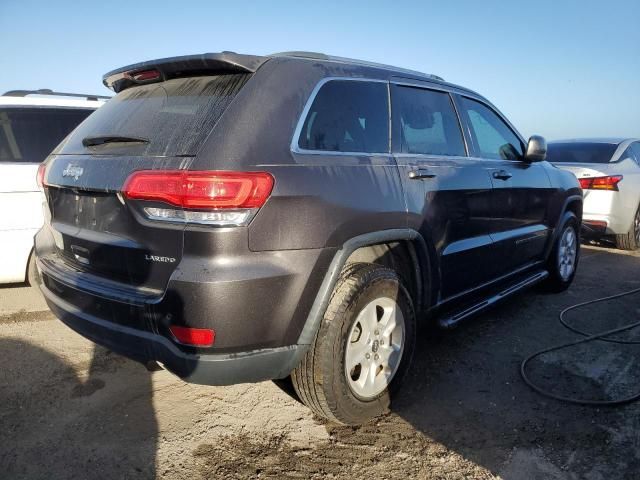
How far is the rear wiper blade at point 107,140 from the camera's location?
2.37m

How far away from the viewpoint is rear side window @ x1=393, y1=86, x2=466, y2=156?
9.88ft

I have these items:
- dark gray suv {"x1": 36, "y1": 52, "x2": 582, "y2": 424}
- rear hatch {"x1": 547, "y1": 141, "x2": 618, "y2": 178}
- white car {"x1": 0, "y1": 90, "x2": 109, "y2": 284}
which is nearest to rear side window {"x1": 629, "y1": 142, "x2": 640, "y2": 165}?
rear hatch {"x1": 547, "y1": 141, "x2": 618, "y2": 178}

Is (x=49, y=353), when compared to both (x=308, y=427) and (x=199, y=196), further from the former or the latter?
(x=199, y=196)

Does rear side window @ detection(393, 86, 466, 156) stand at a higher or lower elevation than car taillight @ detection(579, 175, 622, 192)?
higher

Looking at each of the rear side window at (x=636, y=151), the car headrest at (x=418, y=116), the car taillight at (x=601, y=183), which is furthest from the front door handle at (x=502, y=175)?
the rear side window at (x=636, y=151)

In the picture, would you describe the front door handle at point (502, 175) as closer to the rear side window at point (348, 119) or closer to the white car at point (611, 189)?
the rear side window at point (348, 119)

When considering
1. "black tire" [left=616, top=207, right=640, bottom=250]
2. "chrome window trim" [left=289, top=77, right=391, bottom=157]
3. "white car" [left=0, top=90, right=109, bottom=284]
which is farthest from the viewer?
"black tire" [left=616, top=207, right=640, bottom=250]

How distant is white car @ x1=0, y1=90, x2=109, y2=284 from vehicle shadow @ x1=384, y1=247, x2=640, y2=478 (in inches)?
124

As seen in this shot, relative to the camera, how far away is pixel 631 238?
7.00 m

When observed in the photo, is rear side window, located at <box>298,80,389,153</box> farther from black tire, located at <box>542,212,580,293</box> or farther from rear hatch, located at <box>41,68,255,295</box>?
black tire, located at <box>542,212,580,293</box>

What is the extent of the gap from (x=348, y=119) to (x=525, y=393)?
1.95 metres

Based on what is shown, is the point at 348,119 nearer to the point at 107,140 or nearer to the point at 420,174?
the point at 420,174

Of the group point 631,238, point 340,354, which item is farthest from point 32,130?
point 631,238

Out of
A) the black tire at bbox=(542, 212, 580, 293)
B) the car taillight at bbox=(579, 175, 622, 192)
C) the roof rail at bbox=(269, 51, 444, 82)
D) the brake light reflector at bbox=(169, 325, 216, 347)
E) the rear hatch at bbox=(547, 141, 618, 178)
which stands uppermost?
the roof rail at bbox=(269, 51, 444, 82)
